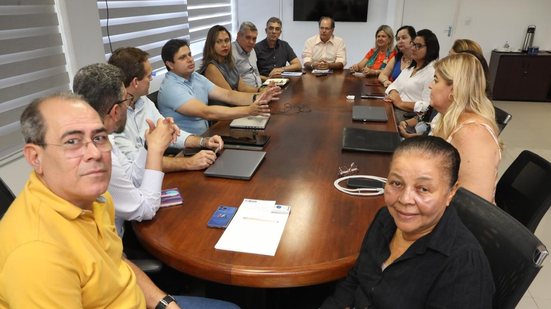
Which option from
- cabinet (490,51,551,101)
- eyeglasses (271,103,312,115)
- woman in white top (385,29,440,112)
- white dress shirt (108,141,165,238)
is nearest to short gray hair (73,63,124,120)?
white dress shirt (108,141,165,238)

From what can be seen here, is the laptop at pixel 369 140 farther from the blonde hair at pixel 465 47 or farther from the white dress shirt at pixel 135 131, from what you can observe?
the blonde hair at pixel 465 47

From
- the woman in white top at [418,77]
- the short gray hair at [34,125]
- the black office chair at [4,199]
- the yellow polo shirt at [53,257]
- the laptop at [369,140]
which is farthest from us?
the woman in white top at [418,77]

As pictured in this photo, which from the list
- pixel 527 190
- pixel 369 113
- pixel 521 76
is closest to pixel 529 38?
pixel 521 76

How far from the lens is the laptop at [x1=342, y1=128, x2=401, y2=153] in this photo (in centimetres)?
192

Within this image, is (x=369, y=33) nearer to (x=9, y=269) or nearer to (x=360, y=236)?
(x=360, y=236)

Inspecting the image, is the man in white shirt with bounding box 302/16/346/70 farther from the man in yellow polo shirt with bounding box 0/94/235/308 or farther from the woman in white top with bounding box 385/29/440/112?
the man in yellow polo shirt with bounding box 0/94/235/308

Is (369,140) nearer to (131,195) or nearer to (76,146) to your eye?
(131,195)

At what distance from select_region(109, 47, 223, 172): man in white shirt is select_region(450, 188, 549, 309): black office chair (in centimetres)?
110

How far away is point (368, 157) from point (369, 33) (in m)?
4.92

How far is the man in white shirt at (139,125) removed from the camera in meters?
1.72

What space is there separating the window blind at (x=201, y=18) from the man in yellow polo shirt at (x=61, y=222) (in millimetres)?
4070

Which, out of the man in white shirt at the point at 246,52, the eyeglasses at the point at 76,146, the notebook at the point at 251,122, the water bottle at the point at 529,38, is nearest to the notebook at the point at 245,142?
the notebook at the point at 251,122

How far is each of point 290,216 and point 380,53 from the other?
3.61 metres

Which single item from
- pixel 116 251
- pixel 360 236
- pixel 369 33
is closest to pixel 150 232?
pixel 116 251
